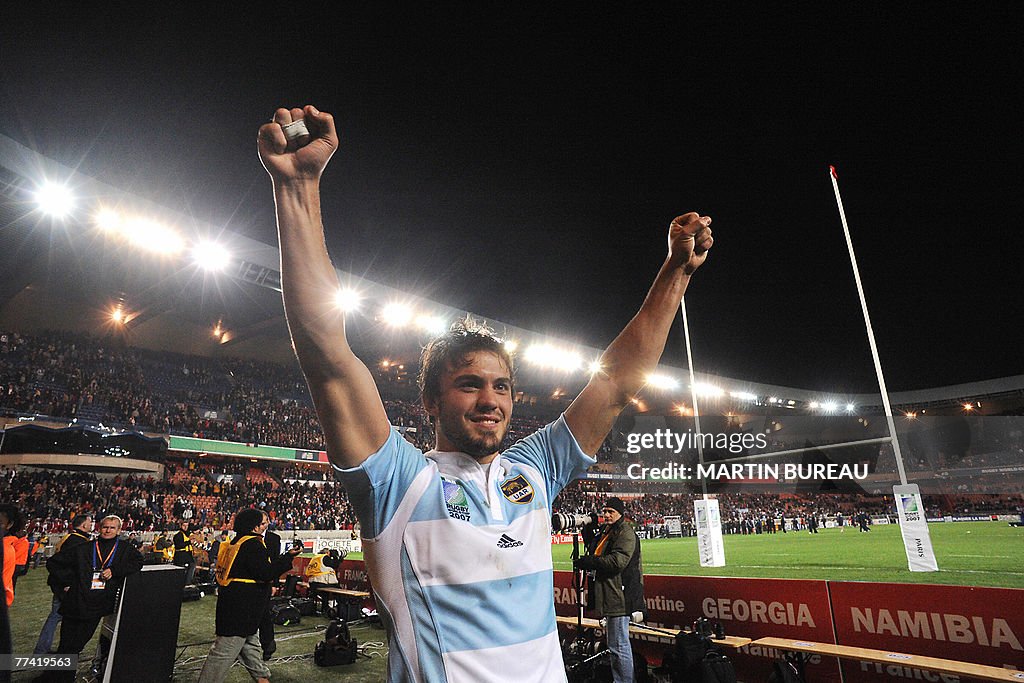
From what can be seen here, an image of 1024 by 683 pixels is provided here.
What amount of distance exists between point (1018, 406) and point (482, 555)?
44.9 m

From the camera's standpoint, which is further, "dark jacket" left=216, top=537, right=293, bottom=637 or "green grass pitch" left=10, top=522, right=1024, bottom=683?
"green grass pitch" left=10, top=522, right=1024, bottom=683

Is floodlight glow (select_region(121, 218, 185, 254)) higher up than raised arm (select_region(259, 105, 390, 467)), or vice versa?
floodlight glow (select_region(121, 218, 185, 254))

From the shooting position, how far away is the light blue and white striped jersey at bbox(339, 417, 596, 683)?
1.54 metres

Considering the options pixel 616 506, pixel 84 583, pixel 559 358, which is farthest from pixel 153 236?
pixel 559 358

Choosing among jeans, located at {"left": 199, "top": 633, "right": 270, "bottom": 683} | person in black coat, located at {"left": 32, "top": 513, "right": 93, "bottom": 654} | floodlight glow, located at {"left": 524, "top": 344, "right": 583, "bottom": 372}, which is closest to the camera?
jeans, located at {"left": 199, "top": 633, "right": 270, "bottom": 683}

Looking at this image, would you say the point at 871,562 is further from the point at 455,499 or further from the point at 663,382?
the point at 455,499

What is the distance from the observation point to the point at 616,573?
271 inches

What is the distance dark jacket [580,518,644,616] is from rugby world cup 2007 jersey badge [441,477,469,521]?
18.6 ft

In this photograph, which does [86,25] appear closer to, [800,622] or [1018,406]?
[800,622]

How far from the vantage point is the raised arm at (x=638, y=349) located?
2125 millimetres

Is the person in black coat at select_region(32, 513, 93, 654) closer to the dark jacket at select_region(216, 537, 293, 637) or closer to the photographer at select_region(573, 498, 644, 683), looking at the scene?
the dark jacket at select_region(216, 537, 293, 637)

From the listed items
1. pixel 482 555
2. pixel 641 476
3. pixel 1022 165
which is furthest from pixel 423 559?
pixel 641 476

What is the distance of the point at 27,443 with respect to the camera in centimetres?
2123

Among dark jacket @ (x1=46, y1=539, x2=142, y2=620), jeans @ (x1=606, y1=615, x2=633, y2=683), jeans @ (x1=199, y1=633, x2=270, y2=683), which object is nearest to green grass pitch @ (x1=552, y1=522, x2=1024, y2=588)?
jeans @ (x1=606, y1=615, x2=633, y2=683)
